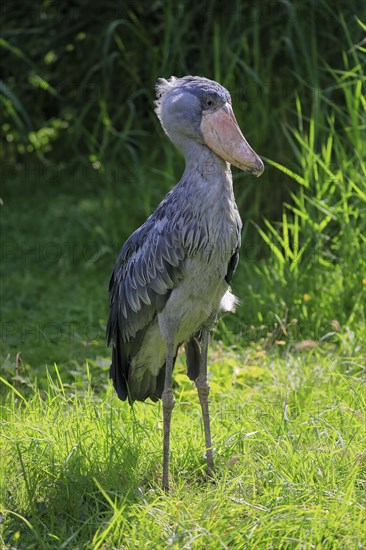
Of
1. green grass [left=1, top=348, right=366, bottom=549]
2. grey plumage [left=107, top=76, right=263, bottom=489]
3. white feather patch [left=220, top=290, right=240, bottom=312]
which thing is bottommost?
green grass [left=1, top=348, right=366, bottom=549]

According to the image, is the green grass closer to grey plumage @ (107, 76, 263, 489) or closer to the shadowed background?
grey plumage @ (107, 76, 263, 489)

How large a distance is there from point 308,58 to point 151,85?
54.8 inches

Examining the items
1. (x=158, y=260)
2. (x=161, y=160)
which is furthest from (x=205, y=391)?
(x=161, y=160)

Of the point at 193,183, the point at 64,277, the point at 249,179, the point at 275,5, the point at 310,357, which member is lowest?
the point at 64,277

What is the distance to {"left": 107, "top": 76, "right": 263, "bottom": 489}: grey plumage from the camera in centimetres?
368

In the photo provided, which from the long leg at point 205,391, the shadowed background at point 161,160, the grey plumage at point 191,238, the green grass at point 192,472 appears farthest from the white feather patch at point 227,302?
the shadowed background at point 161,160

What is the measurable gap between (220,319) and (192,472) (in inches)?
45.1

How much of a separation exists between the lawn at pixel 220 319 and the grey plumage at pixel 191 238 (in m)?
0.30

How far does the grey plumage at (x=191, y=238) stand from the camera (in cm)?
368

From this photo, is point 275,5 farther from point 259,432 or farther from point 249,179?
point 259,432

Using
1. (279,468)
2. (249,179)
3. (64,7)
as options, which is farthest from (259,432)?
(64,7)

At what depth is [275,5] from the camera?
6.50 m

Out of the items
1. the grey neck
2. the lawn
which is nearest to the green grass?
the lawn

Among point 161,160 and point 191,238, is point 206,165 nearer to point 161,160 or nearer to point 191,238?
point 191,238
